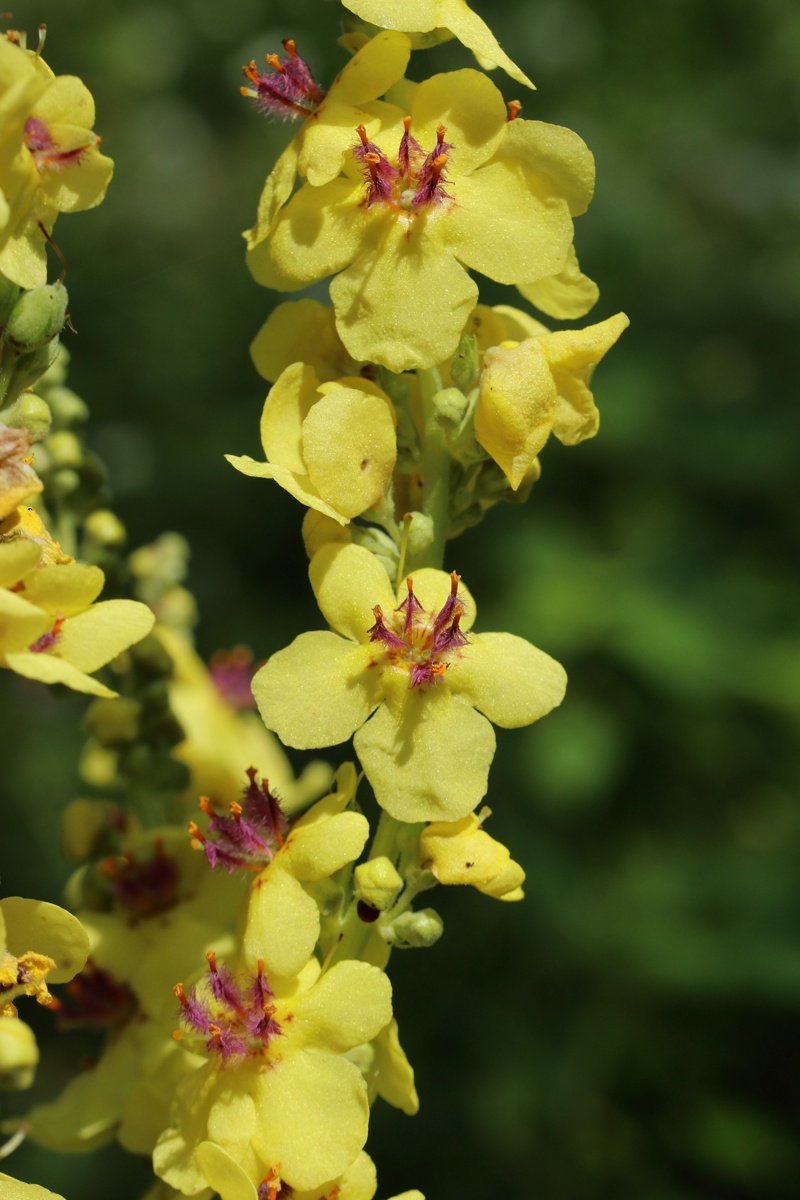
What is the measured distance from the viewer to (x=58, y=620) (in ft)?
5.22

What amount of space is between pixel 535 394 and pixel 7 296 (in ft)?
2.15

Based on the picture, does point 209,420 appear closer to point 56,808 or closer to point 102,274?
point 102,274

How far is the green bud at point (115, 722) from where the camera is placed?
238 cm

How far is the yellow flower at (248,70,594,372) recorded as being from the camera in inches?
69.9

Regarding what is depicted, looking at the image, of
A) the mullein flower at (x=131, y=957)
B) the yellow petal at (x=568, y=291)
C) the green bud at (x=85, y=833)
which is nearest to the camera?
the yellow petal at (x=568, y=291)

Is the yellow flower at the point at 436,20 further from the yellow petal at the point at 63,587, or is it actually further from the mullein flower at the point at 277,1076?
the mullein flower at the point at 277,1076

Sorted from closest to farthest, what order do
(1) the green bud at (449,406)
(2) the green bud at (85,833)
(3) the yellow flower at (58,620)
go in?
(3) the yellow flower at (58,620) → (1) the green bud at (449,406) → (2) the green bud at (85,833)

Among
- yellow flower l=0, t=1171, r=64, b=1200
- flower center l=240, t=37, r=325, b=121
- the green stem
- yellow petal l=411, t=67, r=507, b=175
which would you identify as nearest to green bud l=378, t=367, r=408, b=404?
the green stem

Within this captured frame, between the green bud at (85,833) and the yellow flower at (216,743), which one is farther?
the yellow flower at (216,743)

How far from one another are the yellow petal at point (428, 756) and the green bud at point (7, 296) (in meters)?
0.67

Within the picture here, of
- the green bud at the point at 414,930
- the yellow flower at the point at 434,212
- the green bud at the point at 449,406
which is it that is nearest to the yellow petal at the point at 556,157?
the yellow flower at the point at 434,212

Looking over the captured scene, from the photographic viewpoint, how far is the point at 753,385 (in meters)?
4.49

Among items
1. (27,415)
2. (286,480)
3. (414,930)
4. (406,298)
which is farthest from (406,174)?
(414,930)

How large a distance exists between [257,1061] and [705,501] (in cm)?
303
